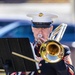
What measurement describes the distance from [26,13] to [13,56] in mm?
785

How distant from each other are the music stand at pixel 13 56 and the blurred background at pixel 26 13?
0.64 meters

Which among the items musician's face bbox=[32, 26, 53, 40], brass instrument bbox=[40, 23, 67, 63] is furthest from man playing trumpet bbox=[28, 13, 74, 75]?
brass instrument bbox=[40, 23, 67, 63]

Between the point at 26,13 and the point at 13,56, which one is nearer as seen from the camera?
the point at 13,56

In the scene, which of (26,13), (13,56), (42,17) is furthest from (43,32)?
(13,56)

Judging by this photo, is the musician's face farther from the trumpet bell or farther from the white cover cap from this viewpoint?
the trumpet bell

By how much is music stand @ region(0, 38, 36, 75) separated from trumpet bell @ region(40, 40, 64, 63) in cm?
16

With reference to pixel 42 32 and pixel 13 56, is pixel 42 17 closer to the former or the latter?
pixel 42 32

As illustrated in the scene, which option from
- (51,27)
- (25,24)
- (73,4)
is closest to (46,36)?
(51,27)

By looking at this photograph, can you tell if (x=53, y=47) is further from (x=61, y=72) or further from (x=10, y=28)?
(x=10, y=28)

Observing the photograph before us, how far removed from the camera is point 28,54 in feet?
6.30

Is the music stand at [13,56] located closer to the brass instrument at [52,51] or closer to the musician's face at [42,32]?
the brass instrument at [52,51]

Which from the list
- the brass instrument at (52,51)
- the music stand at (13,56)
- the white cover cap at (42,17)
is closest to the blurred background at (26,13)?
the white cover cap at (42,17)

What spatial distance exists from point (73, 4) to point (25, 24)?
0.56 m

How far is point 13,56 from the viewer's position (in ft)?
6.45
